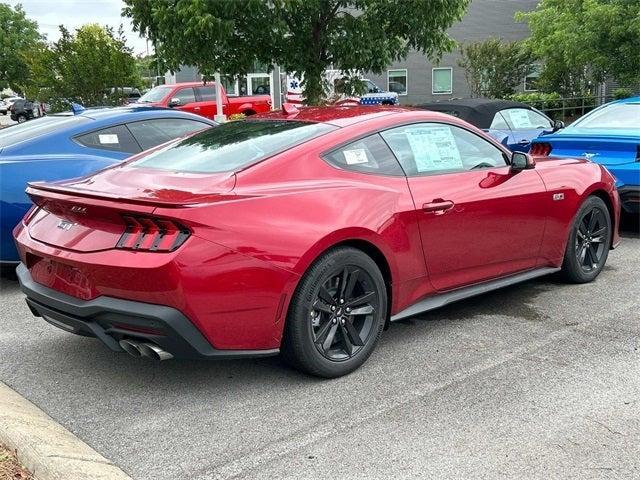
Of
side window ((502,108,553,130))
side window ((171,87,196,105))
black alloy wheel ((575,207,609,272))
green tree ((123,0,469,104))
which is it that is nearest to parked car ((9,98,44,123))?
side window ((171,87,196,105))

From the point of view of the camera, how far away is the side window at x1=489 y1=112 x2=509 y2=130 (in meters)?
10.2

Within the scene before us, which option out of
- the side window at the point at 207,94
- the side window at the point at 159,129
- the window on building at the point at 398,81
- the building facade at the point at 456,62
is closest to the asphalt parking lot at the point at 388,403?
the side window at the point at 159,129

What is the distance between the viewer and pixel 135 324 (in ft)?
11.1

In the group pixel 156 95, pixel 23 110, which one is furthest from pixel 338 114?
pixel 23 110

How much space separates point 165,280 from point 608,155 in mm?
5632

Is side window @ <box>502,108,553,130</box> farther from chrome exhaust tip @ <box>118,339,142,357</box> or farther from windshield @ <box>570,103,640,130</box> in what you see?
chrome exhaust tip @ <box>118,339,142,357</box>

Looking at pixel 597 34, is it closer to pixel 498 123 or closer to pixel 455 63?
pixel 498 123

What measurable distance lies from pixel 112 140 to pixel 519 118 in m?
6.55

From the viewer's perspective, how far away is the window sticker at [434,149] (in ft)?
15.0

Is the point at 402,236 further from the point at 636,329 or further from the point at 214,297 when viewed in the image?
the point at 636,329

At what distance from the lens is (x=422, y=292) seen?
4430 mm

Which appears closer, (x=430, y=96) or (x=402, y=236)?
(x=402, y=236)

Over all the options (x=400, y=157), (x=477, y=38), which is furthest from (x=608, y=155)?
(x=477, y=38)

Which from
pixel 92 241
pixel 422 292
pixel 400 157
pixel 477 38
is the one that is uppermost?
pixel 477 38
